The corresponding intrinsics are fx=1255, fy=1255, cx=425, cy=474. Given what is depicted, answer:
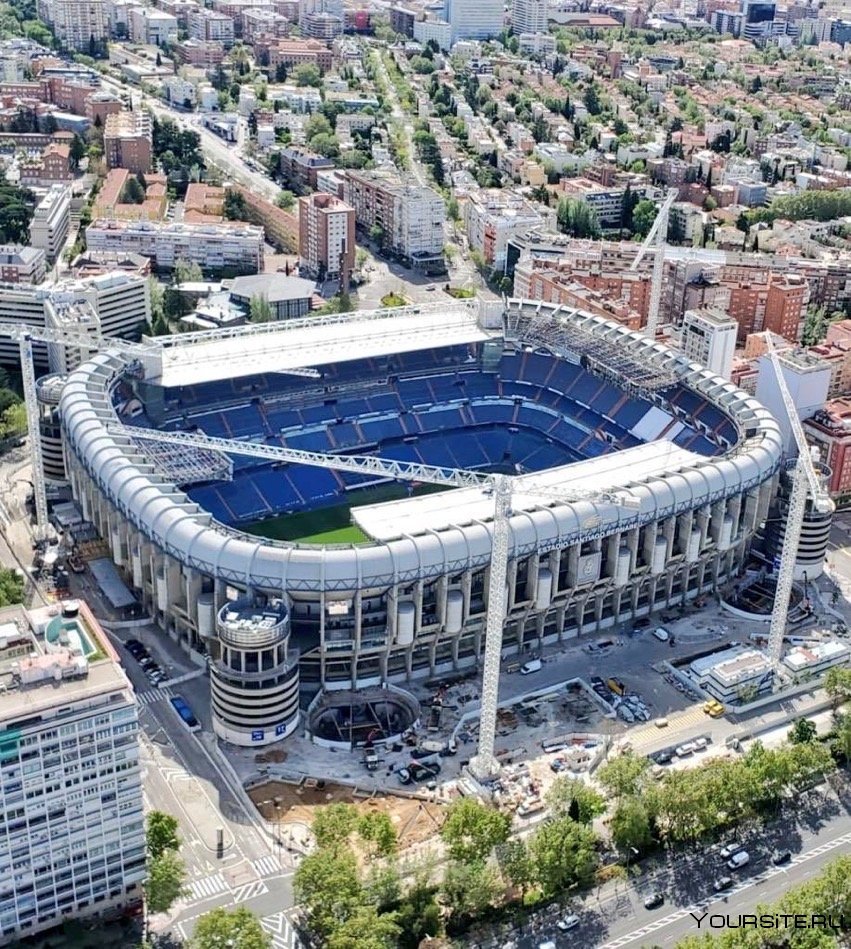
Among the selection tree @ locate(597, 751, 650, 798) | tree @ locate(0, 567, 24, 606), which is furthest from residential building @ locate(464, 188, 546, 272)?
tree @ locate(597, 751, 650, 798)

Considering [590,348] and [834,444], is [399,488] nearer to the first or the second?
[590,348]

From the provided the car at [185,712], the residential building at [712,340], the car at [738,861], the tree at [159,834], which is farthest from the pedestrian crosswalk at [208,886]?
the residential building at [712,340]

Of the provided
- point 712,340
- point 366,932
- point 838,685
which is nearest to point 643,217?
point 712,340

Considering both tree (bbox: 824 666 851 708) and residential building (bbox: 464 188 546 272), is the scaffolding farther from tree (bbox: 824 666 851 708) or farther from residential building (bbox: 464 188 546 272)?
residential building (bbox: 464 188 546 272)

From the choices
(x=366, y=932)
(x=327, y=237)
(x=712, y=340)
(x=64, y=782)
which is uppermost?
(x=327, y=237)


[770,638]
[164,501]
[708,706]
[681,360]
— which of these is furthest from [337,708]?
[681,360]

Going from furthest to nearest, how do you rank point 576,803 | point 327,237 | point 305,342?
point 327,237 → point 305,342 → point 576,803

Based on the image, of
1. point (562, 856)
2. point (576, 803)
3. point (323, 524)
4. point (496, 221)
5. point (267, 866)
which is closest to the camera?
point (562, 856)
